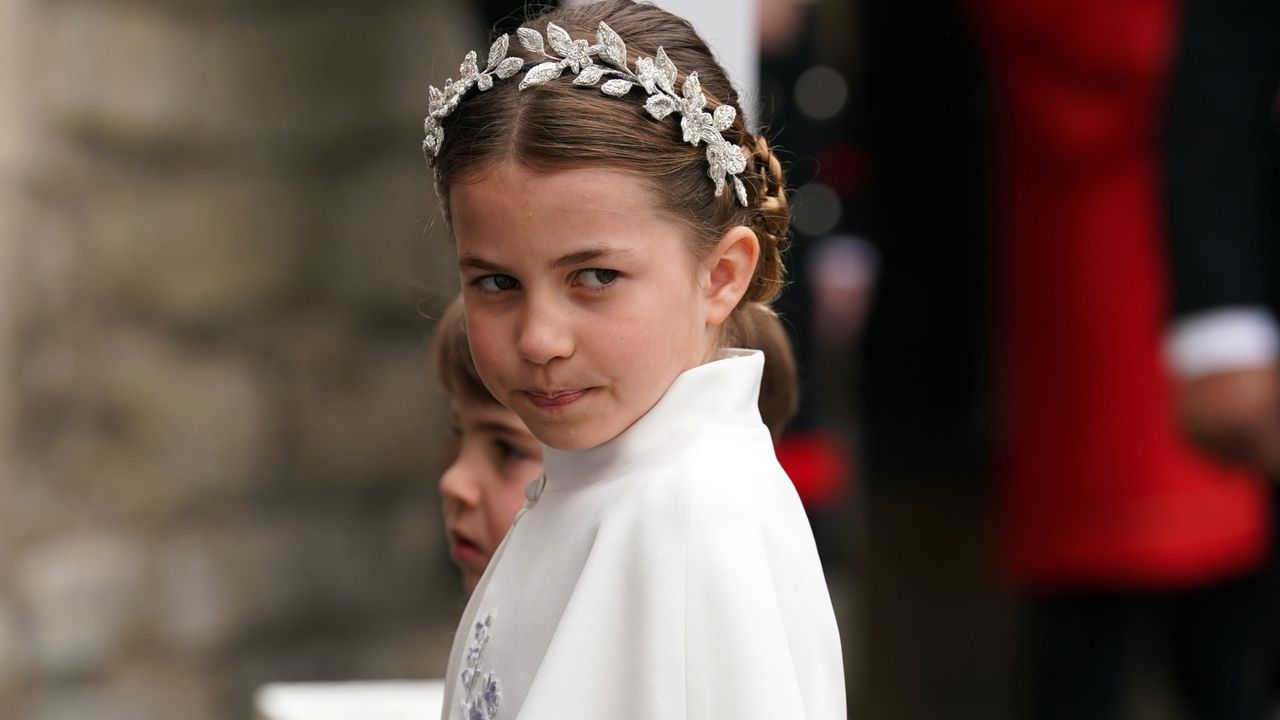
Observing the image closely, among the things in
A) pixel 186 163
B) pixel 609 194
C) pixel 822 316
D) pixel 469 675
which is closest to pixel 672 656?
pixel 469 675

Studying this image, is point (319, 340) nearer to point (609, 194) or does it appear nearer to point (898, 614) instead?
point (898, 614)

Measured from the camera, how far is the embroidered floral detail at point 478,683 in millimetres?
1183

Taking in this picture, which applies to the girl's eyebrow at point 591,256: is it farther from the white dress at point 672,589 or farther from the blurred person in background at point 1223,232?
the blurred person in background at point 1223,232

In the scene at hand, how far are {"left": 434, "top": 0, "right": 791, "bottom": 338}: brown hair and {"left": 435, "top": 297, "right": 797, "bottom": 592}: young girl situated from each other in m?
0.28

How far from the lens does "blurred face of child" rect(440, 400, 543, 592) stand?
150 cm

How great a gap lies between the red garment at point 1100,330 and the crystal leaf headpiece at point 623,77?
210cm

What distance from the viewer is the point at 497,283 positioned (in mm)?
1146

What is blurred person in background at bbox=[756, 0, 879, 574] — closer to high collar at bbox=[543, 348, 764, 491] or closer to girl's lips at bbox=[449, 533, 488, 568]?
girl's lips at bbox=[449, 533, 488, 568]

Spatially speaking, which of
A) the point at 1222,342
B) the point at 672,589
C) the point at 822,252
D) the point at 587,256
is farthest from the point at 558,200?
the point at 822,252

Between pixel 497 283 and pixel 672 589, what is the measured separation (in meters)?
0.24

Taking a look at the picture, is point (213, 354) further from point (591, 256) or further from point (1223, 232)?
point (591, 256)

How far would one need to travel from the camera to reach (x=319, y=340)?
3461mm

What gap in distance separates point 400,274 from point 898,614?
1699mm

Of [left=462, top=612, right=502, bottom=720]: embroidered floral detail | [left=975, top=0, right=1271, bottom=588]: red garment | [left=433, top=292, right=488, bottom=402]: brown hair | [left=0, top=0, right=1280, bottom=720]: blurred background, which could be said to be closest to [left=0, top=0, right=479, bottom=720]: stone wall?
[left=0, top=0, right=1280, bottom=720]: blurred background
